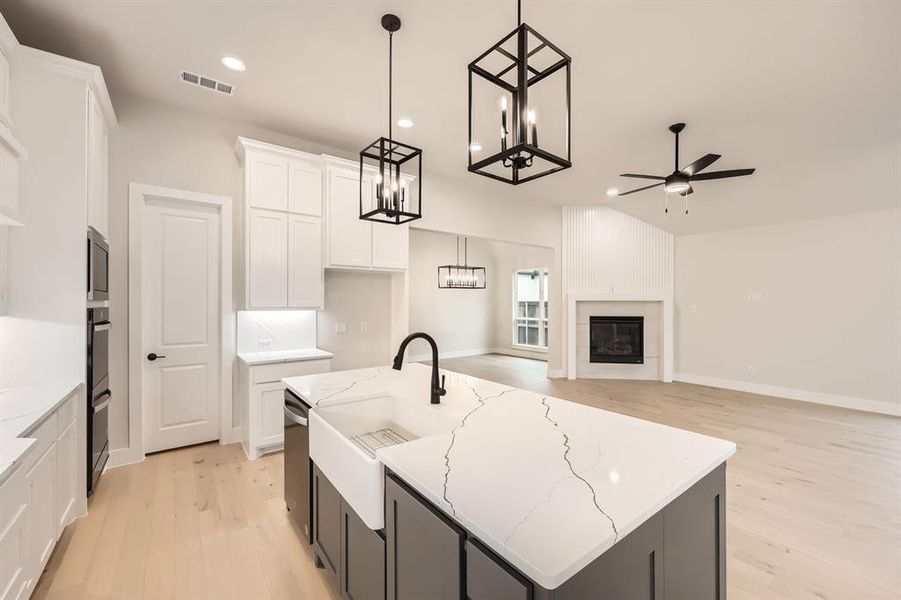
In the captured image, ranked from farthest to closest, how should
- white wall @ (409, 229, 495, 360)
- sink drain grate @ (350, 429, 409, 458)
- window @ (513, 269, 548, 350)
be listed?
window @ (513, 269, 548, 350) → white wall @ (409, 229, 495, 360) → sink drain grate @ (350, 429, 409, 458)

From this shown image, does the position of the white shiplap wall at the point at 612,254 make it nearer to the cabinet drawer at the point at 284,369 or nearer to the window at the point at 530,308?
the window at the point at 530,308

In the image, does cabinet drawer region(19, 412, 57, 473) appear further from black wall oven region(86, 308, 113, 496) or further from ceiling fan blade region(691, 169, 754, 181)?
ceiling fan blade region(691, 169, 754, 181)

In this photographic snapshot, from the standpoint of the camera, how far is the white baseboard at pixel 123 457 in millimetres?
3248

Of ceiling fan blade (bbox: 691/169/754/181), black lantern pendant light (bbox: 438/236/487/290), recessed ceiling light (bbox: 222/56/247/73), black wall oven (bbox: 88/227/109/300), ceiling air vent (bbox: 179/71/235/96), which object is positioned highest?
recessed ceiling light (bbox: 222/56/247/73)

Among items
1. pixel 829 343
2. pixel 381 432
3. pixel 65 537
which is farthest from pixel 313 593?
pixel 829 343

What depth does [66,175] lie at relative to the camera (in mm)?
2441

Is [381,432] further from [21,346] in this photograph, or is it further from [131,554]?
[21,346]

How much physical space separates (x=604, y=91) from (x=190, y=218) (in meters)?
3.87

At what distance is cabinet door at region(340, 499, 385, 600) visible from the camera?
4.47ft

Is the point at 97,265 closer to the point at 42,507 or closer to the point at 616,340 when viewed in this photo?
the point at 42,507

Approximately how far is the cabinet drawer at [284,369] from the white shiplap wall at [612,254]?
4970 millimetres

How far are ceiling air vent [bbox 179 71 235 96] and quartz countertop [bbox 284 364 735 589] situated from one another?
2842mm

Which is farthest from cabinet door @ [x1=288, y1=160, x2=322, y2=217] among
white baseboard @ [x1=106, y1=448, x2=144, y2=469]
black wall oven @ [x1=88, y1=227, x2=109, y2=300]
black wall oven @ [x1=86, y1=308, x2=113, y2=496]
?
white baseboard @ [x1=106, y1=448, x2=144, y2=469]

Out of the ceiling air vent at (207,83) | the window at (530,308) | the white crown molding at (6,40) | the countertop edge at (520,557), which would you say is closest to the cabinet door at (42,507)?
the countertop edge at (520,557)
